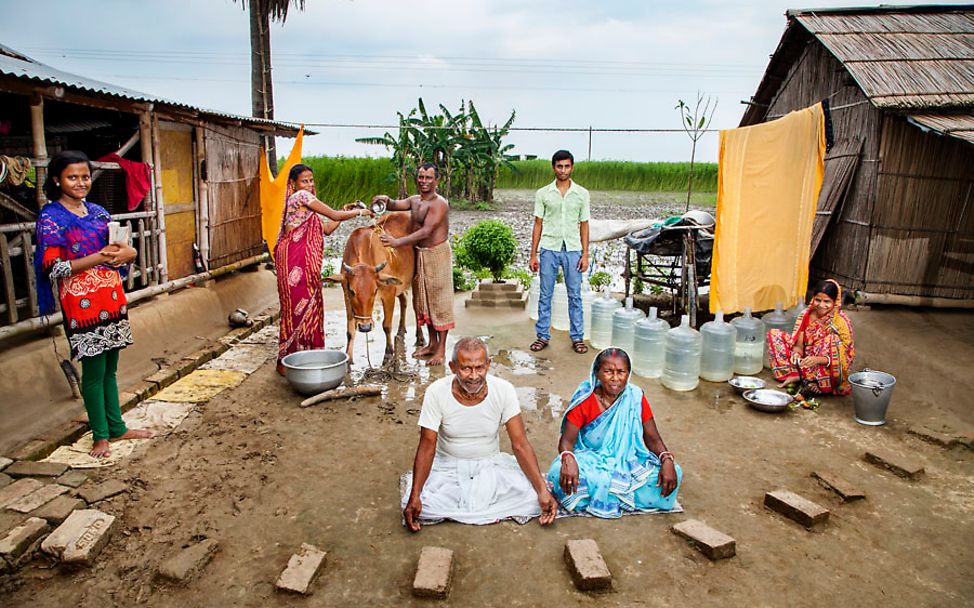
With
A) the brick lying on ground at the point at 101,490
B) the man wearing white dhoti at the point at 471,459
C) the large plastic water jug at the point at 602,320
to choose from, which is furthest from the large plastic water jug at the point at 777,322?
the brick lying on ground at the point at 101,490

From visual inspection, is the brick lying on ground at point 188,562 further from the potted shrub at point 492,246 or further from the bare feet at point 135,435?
the potted shrub at point 492,246

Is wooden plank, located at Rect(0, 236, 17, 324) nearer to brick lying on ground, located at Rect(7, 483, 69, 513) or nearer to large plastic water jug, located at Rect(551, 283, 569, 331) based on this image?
brick lying on ground, located at Rect(7, 483, 69, 513)

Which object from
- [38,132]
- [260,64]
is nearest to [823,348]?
[38,132]

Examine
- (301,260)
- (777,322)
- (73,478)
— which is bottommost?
(73,478)

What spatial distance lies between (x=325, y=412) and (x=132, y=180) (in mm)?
3270

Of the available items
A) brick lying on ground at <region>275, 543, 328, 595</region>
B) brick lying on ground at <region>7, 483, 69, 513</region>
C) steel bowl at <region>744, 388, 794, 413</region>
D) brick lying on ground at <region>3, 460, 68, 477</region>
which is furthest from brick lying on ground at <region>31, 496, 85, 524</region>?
steel bowl at <region>744, 388, 794, 413</region>

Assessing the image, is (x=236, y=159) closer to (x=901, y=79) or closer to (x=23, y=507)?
(x=23, y=507)

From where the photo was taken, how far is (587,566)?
3.05m

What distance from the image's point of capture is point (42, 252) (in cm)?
386

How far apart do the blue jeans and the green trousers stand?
3.98 metres

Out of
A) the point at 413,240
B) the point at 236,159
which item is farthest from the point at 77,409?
the point at 236,159

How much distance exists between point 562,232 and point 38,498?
188 inches

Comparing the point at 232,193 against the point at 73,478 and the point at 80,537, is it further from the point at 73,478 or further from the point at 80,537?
the point at 80,537

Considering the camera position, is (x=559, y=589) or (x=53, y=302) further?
(x=53, y=302)
